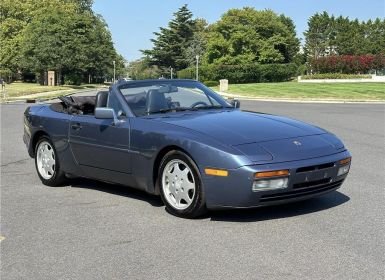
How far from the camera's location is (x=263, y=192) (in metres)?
4.77

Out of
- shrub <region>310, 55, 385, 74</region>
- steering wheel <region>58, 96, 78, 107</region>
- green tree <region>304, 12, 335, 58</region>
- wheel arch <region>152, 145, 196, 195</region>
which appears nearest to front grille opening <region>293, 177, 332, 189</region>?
wheel arch <region>152, 145, 196, 195</region>

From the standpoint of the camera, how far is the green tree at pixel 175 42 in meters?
101

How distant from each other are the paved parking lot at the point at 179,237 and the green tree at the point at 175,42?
9504 cm

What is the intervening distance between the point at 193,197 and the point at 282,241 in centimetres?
102

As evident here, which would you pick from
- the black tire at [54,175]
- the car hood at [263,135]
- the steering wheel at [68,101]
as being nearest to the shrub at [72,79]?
the steering wheel at [68,101]

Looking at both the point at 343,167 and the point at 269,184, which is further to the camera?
the point at 343,167

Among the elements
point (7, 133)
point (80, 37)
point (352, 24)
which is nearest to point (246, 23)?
point (80, 37)

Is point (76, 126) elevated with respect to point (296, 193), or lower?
elevated

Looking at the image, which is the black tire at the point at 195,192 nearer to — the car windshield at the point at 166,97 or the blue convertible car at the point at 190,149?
the blue convertible car at the point at 190,149

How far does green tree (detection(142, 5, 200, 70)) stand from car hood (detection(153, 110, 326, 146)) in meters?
95.5

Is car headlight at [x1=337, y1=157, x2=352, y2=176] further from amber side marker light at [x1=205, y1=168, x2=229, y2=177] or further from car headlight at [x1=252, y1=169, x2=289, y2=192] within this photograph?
amber side marker light at [x1=205, y1=168, x2=229, y2=177]

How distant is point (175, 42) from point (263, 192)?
9815cm

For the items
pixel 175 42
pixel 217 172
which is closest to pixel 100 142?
pixel 217 172

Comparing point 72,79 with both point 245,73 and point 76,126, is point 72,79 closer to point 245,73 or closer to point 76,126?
point 245,73
